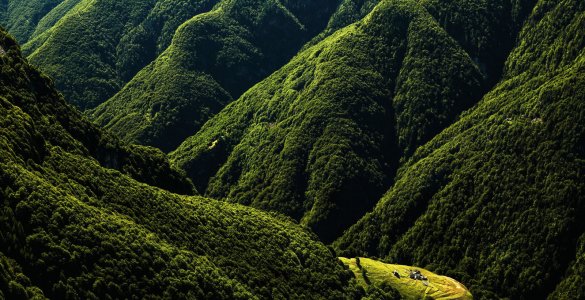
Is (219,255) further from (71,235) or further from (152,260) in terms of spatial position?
(71,235)

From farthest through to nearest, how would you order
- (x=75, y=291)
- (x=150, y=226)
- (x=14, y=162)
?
(x=150, y=226), (x=14, y=162), (x=75, y=291)

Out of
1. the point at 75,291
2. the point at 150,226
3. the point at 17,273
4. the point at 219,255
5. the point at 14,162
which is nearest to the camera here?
the point at 17,273

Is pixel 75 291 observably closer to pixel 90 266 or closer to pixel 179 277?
pixel 90 266

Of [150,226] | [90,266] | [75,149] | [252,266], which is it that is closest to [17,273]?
[90,266]

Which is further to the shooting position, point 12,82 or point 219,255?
point 219,255

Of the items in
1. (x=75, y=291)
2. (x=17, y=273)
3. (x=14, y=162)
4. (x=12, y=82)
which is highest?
(x=12, y=82)

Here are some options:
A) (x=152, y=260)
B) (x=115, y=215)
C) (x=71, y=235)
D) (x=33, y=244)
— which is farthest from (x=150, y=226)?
(x=33, y=244)

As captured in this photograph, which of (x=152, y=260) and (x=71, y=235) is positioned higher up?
(x=71, y=235)
